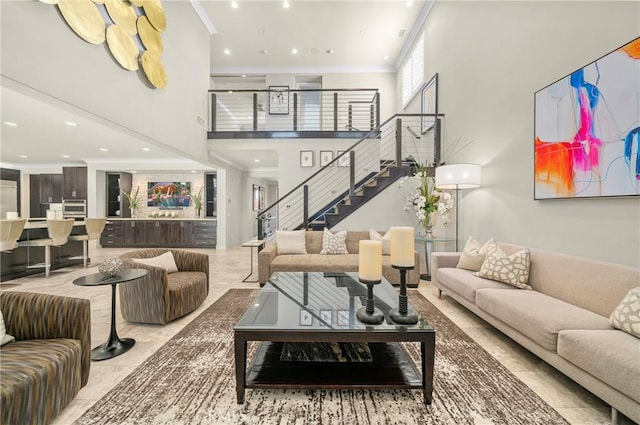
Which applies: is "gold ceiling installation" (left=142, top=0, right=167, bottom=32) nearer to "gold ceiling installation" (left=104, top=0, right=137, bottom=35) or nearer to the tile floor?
"gold ceiling installation" (left=104, top=0, right=137, bottom=35)

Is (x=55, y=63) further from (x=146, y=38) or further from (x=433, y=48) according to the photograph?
(x=433, y=48)

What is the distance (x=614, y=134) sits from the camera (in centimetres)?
207

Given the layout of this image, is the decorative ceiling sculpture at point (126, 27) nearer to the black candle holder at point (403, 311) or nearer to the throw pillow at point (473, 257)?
the black candle holder at point (403, 311)

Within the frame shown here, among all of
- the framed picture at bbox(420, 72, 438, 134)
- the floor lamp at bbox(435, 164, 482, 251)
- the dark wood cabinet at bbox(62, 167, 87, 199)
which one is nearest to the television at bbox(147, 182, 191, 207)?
the dark wood cabinet at bbox(62, 167, 87, 199)

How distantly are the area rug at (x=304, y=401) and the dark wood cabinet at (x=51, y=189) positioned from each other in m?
9.57

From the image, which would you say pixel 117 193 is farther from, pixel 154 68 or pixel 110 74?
pixel 110 74

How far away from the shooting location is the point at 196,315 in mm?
3070

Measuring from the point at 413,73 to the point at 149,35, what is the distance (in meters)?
5.52

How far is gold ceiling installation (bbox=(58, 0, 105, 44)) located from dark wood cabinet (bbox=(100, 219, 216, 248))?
5.52 m

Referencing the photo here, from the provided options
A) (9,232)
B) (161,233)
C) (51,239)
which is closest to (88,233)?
(51,239)

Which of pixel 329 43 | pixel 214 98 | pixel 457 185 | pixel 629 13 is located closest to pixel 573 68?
pixel 629 13

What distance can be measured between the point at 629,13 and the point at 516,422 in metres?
2.88

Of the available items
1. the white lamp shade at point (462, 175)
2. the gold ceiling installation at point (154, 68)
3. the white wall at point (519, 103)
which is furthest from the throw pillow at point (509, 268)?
the gold ceiling installation at point (154, 68)

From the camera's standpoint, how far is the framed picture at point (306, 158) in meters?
6.79
